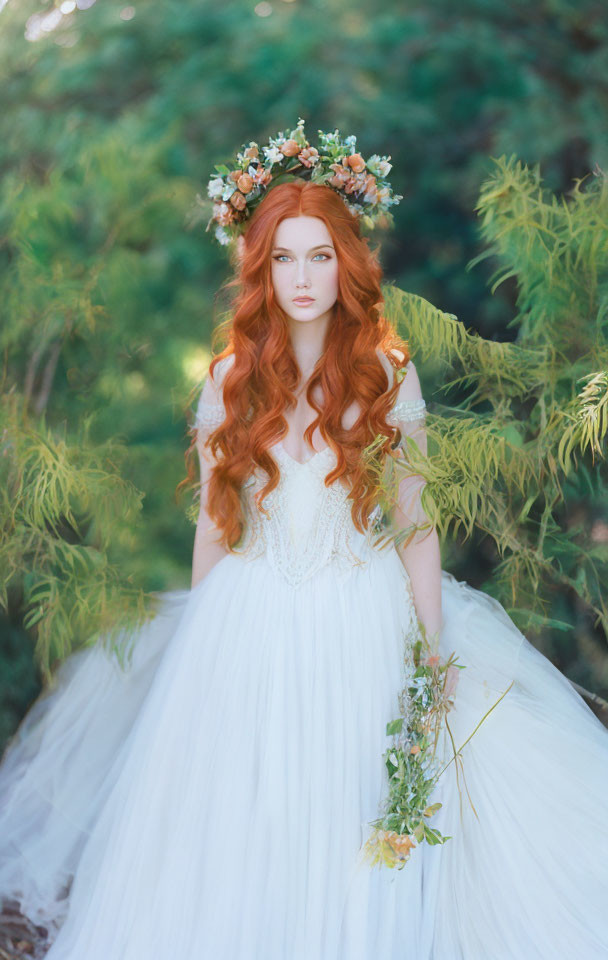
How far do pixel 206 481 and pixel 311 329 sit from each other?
39 centimetres

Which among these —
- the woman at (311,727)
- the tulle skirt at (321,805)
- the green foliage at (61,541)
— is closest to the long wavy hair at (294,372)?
the woman at (311,727)

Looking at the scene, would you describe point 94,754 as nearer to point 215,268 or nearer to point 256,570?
point 256,570

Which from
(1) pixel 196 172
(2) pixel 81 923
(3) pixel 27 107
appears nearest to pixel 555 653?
(2) pixel 81 923

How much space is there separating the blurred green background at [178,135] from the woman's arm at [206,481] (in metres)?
0.51

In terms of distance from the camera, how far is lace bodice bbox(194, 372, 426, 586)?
5.63 feet

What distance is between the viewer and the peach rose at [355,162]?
1.74m

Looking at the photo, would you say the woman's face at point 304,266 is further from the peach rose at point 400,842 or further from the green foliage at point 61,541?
the peach rose at point 400,842

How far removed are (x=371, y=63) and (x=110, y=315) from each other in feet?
3.35

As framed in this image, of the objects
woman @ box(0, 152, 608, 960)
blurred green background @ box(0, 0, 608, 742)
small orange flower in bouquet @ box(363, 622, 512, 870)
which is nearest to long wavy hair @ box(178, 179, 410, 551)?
woman @ box(0, 152, 608, 960)

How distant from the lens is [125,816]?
1.65 meters

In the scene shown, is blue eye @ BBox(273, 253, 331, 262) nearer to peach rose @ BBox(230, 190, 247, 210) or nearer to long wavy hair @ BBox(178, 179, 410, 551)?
long wavy hair @ BBox(178, 179, 410, 551)

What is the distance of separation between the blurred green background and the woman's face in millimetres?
753

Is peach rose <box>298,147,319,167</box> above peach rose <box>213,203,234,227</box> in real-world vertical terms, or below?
above

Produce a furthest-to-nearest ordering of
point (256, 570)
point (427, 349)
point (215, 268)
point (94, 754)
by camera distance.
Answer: point (215, 268) < point (427, 349) < point (94, 754) < point (256, 570)
